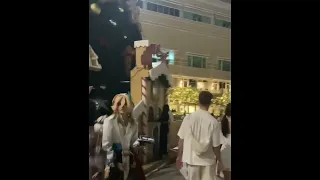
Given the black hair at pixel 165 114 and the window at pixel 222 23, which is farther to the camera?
the window at pixel 222 23

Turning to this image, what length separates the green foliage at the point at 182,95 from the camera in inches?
79.7

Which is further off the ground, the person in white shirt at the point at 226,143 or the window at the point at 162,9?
the window at the point at 162,9

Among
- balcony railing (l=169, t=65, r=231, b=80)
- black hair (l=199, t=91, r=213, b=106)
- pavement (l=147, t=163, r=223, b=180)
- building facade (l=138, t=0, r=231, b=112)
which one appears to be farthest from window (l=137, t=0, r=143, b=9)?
pavement (l=147, t=163, r=223, b=180)

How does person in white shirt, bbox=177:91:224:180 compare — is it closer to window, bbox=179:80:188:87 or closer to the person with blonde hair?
window, bbox=179:80:188:87

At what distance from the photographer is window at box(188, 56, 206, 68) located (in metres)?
2.07

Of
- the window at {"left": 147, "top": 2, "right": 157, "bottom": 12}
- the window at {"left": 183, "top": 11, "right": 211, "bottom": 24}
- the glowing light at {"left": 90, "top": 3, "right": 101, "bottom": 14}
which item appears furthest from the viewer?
the window at {"left": 183, "top": 11, "right": 211, "bottom": 24}

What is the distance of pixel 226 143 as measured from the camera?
210 cm

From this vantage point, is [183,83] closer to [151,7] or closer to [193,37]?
[193,37]

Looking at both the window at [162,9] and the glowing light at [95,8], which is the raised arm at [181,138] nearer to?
the window at [162,9]

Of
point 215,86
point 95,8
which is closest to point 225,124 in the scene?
point 215,86

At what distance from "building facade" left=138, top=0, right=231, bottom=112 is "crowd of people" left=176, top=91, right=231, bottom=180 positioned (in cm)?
8

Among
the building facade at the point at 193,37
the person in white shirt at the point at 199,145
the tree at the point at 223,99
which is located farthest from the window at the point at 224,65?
the person in white shirt at the point at 199,145
